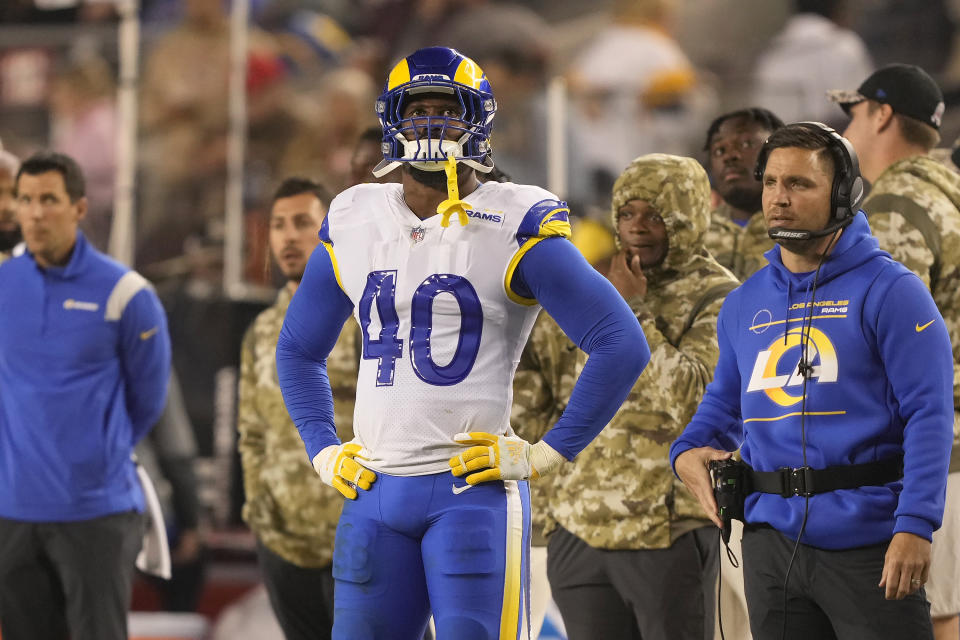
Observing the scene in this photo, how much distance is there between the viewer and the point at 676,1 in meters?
6.56

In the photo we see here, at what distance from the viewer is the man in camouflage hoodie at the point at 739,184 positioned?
406 centimetres

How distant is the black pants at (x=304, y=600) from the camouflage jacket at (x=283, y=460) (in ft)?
0.10

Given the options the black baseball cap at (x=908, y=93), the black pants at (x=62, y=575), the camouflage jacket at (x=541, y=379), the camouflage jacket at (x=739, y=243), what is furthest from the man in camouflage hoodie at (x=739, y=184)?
the black pants at (x=62, y=575)

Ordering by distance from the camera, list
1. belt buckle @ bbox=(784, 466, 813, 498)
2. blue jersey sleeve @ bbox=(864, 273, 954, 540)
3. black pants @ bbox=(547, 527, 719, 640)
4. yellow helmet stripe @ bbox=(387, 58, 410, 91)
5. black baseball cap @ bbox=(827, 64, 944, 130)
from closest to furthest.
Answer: blue jersey sleeve @ bbox=(864, 273, 954, 540)
belt buckle @ bbox=(784, 466, 813, 498)
yellow helmet stripe @ bbox=(387, 58, 410, 91)
black pants @ bbox=(547, 527, 719, 640)
black baseball cap @ bbox=(827, 64, 944, 130)

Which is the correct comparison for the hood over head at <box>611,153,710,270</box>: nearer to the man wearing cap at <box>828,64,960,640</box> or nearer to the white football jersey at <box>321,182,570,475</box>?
the man wearing cap at <box>828,64,960,640</box>

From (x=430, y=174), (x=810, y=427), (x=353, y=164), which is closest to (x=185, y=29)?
(x=353, y=164)

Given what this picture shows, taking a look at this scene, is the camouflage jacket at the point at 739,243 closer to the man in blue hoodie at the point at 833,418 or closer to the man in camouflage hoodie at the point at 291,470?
the man in camouflage hoodie at the point at 291,470

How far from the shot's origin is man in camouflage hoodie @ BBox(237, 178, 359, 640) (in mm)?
4062

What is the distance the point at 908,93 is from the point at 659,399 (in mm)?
1053

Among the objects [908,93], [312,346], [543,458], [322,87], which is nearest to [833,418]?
[543,458]

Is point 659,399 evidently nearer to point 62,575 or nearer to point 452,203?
point 452,203

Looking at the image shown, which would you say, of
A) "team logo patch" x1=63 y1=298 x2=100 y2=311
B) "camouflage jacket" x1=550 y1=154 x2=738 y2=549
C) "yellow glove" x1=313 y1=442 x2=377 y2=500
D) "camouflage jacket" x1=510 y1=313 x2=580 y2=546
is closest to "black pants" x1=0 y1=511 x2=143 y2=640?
"team logo patch" x1=63 y1=298 x2=100 y2=311

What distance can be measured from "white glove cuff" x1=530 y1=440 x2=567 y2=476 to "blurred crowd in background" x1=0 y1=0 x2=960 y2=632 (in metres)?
3.39

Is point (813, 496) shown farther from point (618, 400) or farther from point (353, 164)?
point (353, 164)
